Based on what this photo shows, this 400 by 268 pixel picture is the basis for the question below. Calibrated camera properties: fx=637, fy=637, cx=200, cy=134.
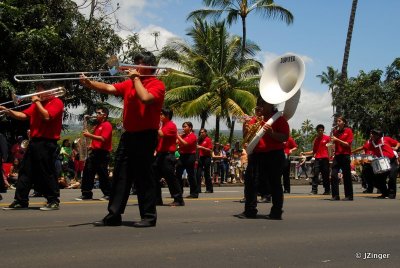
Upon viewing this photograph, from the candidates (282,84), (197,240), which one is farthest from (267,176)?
(197,240)

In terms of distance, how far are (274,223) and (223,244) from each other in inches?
81.7

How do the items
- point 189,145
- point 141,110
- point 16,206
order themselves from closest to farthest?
point 141,110 < point 16,206 < point 189,145

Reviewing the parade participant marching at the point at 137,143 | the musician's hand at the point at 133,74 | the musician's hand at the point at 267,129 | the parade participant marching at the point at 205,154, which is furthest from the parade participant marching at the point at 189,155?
the musician's hand at the point at 133,74

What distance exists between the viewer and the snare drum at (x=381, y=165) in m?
14.9

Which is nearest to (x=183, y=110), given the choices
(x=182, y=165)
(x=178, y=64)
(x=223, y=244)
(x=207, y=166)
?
(x=178, y=64)

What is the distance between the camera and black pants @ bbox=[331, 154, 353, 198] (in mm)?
Result: 13953

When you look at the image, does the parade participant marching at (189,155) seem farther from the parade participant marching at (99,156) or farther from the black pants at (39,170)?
the black pants at (39,170)

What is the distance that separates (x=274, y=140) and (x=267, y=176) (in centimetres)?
55

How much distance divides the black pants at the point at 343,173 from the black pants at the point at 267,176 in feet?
16.6

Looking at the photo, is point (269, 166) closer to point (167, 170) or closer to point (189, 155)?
point (167, 170)

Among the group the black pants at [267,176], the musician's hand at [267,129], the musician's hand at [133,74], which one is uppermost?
the musician's hand at [133,74]

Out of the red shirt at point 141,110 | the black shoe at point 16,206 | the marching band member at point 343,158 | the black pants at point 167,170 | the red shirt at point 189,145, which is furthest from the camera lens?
the red shirt at point 189,145

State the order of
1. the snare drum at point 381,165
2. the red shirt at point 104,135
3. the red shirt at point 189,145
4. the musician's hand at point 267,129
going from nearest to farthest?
the musician's hand at point 267,129, the red shirt at point 104,135, the red shirt at point 189,145, the snare drum at point 381,165

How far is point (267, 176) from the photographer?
364 inches
